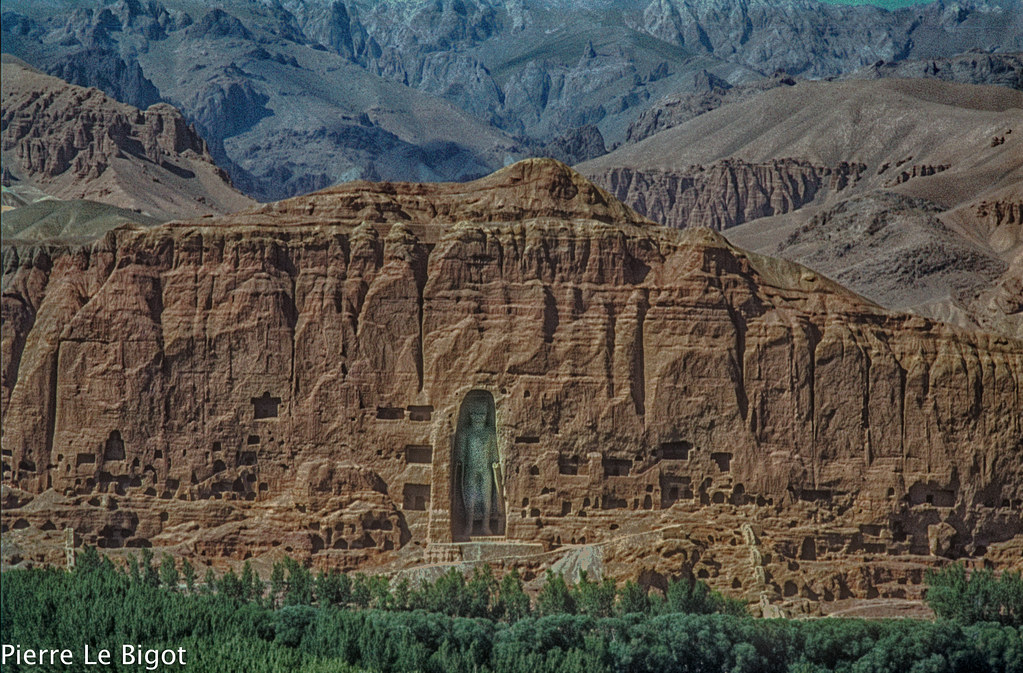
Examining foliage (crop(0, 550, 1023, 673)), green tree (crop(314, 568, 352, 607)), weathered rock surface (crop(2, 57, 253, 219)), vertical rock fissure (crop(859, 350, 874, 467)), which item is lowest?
foliage (crop(0, 550, 1023, 673))

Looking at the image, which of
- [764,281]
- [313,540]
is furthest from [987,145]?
[313,540]

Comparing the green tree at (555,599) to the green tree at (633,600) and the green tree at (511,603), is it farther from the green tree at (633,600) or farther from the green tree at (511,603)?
the green tree at (633,600)

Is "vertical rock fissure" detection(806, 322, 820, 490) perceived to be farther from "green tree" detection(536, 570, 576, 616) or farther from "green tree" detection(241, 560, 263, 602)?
"green tree" detection(241, 560, 263, 602)

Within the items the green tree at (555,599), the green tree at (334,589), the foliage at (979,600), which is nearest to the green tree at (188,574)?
the green tree at (334,589)

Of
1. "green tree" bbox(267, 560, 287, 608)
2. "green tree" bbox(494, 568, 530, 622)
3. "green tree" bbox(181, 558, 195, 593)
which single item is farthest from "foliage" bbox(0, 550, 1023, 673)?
"green tree" bbox(181, 558, 195, 593)

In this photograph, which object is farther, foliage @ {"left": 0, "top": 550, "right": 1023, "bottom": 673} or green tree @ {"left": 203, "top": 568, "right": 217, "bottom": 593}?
green tree @ {"left": 203, "top": 568, "right": 217, "bottom": 593}

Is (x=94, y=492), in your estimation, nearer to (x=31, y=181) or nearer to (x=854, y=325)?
(x=854, y=325)

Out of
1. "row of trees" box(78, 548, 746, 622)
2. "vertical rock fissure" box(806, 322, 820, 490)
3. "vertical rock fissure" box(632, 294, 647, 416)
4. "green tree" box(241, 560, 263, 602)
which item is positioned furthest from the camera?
"vertical rock fissure" box(806, 322, 820, 490)
